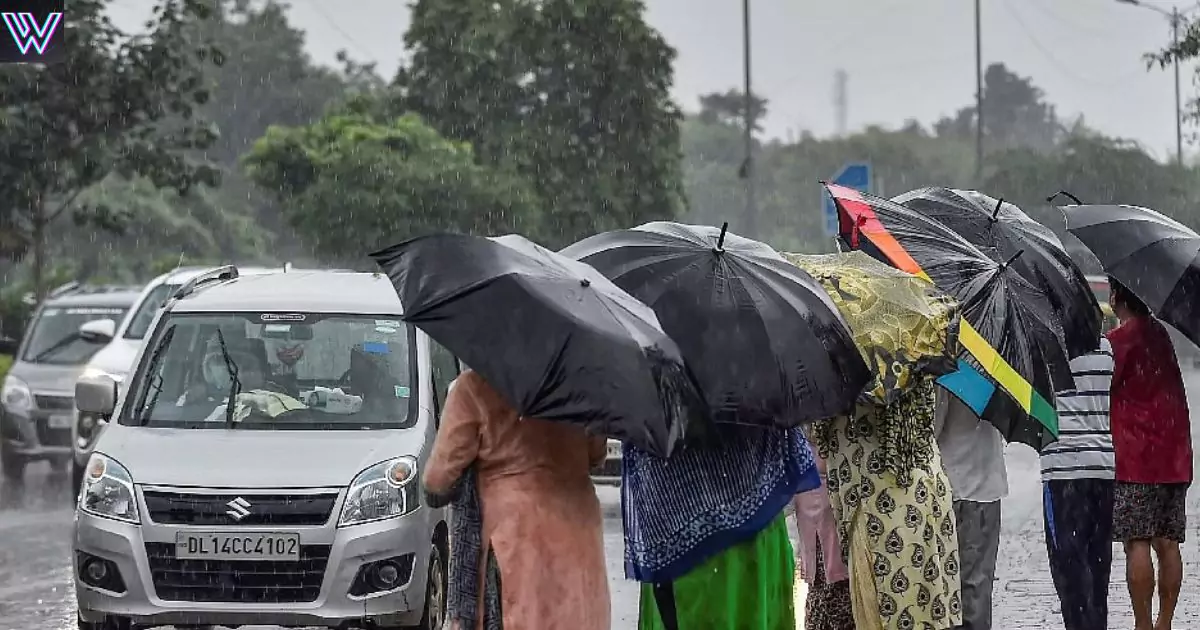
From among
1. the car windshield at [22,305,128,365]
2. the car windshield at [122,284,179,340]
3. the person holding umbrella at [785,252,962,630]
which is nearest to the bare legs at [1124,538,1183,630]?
the person holding umbrella at [785,252,962,630]

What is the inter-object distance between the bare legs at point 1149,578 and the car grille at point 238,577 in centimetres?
347

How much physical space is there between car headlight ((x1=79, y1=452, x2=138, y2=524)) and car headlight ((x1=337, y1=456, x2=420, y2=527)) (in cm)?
88

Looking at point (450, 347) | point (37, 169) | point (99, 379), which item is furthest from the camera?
point (37, 169)

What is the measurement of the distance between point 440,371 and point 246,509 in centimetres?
165

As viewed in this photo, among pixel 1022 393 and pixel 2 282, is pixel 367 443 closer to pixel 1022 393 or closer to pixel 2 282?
pixel 1022 393

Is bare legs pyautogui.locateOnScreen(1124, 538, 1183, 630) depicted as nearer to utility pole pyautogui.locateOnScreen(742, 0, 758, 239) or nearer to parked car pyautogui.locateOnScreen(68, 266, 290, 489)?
parked car pyautogui.locateOnScreen(68, 266, 290, 489)

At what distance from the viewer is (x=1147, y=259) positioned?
7.91m

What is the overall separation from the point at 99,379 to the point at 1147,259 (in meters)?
4.77

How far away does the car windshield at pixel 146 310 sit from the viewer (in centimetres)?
1550

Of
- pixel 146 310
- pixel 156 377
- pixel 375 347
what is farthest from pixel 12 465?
pixel 375 347

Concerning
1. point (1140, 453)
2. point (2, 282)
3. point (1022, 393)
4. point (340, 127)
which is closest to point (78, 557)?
point (1022, 393)

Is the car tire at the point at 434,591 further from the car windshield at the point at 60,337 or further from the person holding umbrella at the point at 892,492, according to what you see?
the car windshield at the point at 60,337

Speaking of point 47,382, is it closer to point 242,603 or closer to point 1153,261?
point 242,603

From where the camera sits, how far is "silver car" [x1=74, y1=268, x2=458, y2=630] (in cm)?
798
